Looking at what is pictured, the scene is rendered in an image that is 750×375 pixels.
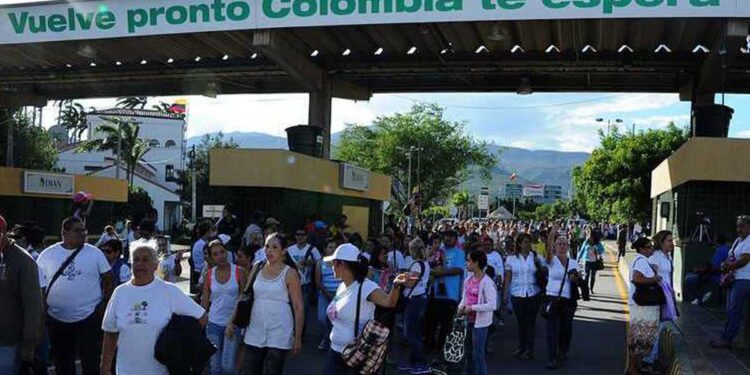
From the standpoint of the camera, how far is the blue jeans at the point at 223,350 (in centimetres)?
663

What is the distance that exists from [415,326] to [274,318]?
12.1 feet

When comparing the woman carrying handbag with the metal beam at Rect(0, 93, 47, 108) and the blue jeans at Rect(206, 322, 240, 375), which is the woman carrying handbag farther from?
the metal beam at Rect(0, 93, 47, 108)

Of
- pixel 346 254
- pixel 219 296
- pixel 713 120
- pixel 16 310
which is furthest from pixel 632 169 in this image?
pixel 16 310

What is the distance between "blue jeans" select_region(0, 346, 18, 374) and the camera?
5332 millimetres

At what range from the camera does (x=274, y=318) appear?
5926 mm

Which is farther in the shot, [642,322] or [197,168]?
[197,168]

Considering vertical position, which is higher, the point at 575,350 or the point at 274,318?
the point at 274,318

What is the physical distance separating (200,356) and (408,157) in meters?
54.0

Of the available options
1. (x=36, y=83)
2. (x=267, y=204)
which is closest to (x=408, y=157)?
(x=36, y=83)

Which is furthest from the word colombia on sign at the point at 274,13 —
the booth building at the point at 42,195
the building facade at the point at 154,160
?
the building facade at the point at 154,160

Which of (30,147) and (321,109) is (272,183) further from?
(30,147)

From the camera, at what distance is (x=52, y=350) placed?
21.7ft

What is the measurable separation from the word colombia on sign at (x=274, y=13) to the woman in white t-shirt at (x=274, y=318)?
8019 mm

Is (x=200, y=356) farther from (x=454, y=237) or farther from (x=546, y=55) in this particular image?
(x=546, y=55)
